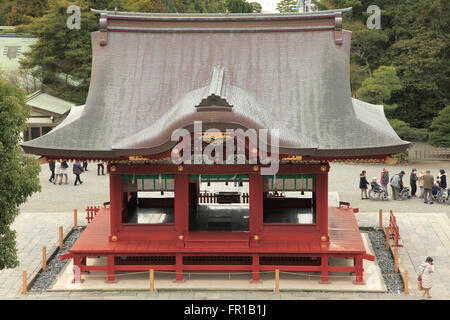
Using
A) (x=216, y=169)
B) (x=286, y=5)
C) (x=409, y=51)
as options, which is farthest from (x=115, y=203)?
(x=286, y=5)

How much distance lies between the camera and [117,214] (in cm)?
1989

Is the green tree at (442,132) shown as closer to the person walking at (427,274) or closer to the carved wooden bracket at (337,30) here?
the carved wooden bracket at (337,30)

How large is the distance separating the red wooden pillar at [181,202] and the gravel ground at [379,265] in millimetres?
4237

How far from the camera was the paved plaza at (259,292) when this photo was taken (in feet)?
59.8

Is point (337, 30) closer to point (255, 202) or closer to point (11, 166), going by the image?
point (255, 202)

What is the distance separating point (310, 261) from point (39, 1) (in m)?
46.5

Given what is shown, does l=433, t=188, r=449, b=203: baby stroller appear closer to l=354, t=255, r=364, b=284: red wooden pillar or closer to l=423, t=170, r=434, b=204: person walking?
l=423, t=170, r=434, b=204: person walking

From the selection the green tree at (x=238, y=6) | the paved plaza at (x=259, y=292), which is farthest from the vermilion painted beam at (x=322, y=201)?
the green tree at (x=238, y=6)

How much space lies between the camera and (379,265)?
67.8 ft

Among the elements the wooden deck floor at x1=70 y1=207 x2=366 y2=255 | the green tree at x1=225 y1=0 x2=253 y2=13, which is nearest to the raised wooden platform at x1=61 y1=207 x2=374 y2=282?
the wooden deck floor at x1=70 y1=207 x2=366 y2=255

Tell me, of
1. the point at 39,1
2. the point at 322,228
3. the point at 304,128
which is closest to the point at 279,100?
the point at 304,128

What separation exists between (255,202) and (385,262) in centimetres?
498

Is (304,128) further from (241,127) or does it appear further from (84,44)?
(84,44)

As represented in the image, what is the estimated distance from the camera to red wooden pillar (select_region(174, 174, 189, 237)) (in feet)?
64.0
